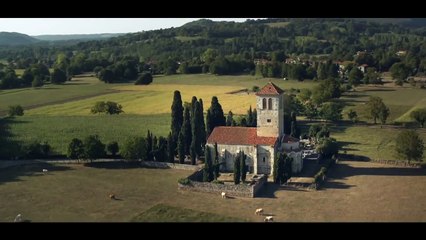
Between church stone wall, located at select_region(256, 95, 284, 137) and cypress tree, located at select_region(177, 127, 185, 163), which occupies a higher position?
church stone wall, located at select_region(256, 95, 284, 137)

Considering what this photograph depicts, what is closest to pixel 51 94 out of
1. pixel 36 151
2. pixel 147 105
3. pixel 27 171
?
pixel 147 105

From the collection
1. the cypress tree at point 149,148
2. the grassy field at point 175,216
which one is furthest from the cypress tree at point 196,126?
the grassy field at point 175,216

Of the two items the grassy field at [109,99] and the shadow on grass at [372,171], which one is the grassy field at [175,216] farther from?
the grassy field at [109,99]

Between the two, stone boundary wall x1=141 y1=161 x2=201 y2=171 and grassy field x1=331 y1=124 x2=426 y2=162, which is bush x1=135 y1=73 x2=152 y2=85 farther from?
stone boundary wall x1=141 y1=161 x2=201 y2=171

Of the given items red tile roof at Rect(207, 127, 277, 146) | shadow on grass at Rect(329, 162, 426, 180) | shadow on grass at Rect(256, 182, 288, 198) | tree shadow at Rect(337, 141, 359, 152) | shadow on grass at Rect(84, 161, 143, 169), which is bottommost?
shadow on grass at Rect(256, 182, 288, 198)

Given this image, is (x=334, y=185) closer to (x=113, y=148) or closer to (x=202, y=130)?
(x=202, y=130)

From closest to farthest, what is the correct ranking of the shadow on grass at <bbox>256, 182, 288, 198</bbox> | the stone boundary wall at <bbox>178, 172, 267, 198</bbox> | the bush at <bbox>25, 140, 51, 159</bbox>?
1. the stone boundary wall at <bbox>178, 172, 267, 198</bbox>
2. the shadow on grass at <bbox>256, 182, 288, 198</bbox>
3. the bush at <bbox>25, 140, 51, 159</bbox>

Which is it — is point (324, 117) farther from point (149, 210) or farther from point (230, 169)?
point (149, 210)

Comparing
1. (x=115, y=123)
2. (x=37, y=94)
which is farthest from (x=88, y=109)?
(x=37, y=94)

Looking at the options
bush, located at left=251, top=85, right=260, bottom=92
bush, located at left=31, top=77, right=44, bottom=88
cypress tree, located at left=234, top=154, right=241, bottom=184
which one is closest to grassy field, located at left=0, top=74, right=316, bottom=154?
bush, located at left=31, top=77, right=44, bottom=88
